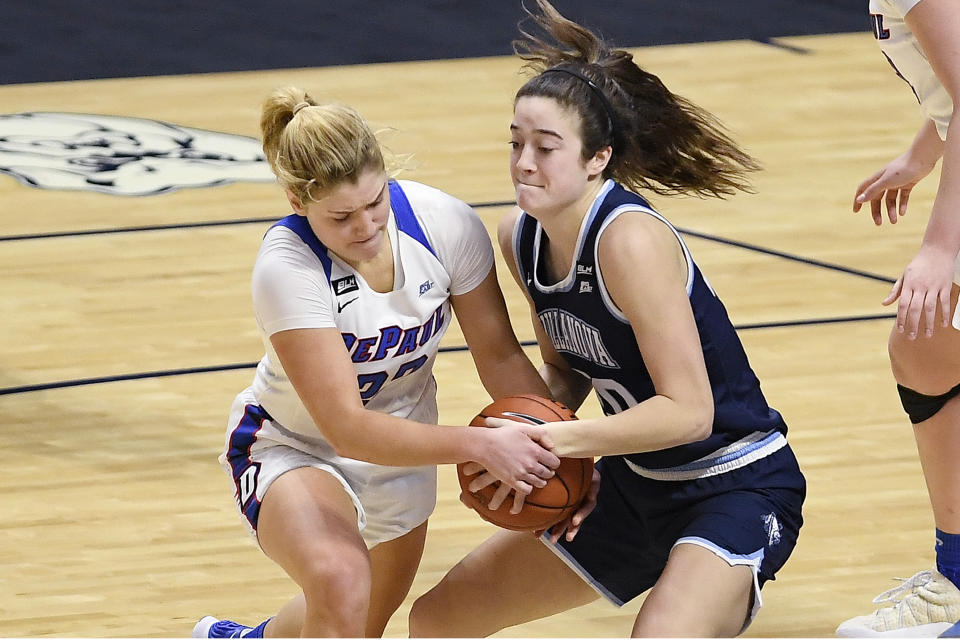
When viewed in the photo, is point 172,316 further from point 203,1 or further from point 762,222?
point 203,1

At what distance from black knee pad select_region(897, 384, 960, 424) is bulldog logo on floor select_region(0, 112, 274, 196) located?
4.45 m

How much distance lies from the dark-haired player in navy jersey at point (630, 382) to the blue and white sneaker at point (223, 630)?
1.28 feet

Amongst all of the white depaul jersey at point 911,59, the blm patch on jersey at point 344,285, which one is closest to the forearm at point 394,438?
the blm patch on jersey at point 344,285

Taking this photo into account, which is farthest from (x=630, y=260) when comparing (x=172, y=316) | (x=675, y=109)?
(x=172, y=316)

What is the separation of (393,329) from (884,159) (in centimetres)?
504

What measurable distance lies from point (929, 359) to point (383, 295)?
3.73 feet

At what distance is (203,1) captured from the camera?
990 cm

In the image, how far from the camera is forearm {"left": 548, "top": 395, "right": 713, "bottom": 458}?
2582 millimetres

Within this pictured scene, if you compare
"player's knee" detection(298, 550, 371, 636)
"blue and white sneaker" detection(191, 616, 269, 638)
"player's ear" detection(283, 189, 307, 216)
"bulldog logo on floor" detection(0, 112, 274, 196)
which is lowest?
"bulldog logo on floor" detection(0, 112, 274, 196)

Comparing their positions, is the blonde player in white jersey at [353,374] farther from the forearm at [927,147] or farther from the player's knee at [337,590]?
the forearm at [927,147]

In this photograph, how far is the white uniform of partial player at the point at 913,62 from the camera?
283 centimetres

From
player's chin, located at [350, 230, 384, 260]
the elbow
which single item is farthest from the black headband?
the elbow

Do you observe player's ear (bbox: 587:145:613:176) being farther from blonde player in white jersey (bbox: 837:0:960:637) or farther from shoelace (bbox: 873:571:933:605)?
shoelace (bbox: 873:571:933:605)

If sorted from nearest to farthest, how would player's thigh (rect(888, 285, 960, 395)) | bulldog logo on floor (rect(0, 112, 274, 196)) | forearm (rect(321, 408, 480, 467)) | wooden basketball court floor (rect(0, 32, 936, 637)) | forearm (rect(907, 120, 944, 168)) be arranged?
1. forearm (rect(321, 408, 480, 467))
2. player's thigh (rect(888, 285, 960, 395))
3. forearm (rect(907, 120, 944, 168))
4. wooden basketball court floor (rect(0, 32, 936, 637))
5. bulldog logo on floor (rect(0, 112, 274, 196))
